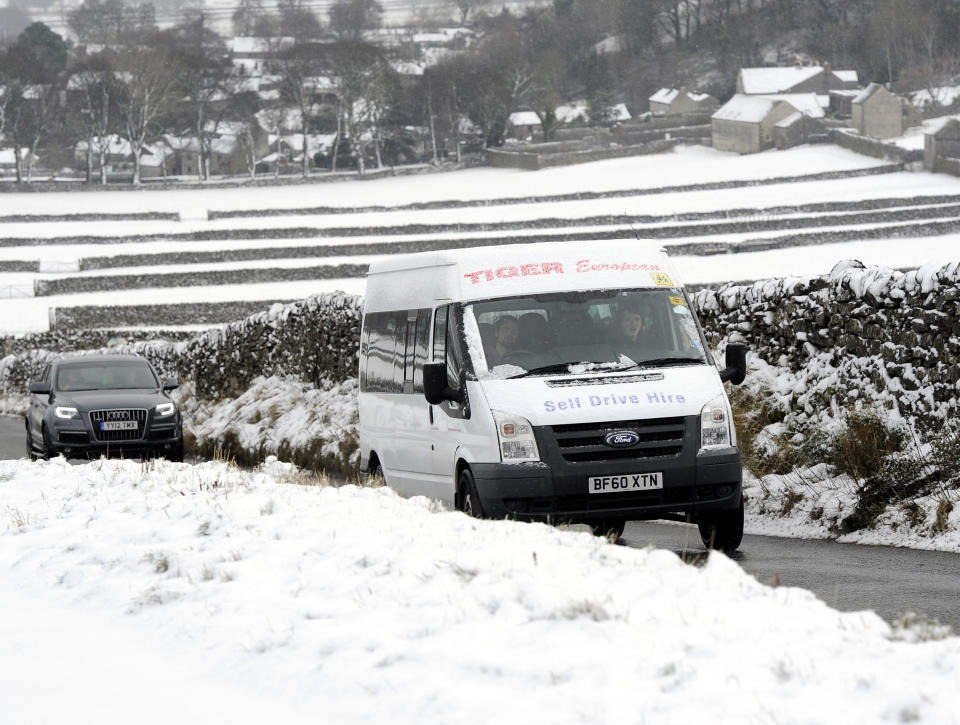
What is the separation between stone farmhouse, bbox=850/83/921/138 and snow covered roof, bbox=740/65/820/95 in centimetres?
2097

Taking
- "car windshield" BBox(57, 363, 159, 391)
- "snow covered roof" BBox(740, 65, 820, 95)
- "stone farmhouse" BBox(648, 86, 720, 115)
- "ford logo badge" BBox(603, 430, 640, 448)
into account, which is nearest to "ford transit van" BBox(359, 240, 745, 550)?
"ford logo badge" BBox(603, 430, 640, 448)

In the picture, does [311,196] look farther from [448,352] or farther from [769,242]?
[448,352]

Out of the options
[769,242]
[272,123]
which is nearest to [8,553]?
[769,242]

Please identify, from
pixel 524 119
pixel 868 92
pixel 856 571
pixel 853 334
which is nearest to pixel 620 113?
pixel 524 119

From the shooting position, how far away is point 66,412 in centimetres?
1941

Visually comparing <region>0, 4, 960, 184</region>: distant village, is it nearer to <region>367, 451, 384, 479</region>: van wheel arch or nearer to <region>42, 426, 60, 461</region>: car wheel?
<region>42, 426, 60, 461</region>: car wheel

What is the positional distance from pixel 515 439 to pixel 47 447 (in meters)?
12.1

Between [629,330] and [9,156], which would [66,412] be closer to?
Answer: [629,330]

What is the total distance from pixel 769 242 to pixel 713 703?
6381 cm

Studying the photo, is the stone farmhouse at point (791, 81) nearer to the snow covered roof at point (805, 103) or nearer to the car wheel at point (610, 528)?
the snow covered roof at point (805, 103)

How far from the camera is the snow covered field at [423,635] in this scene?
475cm

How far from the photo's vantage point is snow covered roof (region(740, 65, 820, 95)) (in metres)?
131

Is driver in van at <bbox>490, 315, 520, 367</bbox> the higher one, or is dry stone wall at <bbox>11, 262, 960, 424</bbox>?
driver in van at <bbox>490, 315, 520, 367</bbox>

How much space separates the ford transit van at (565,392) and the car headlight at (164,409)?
8827 mm
